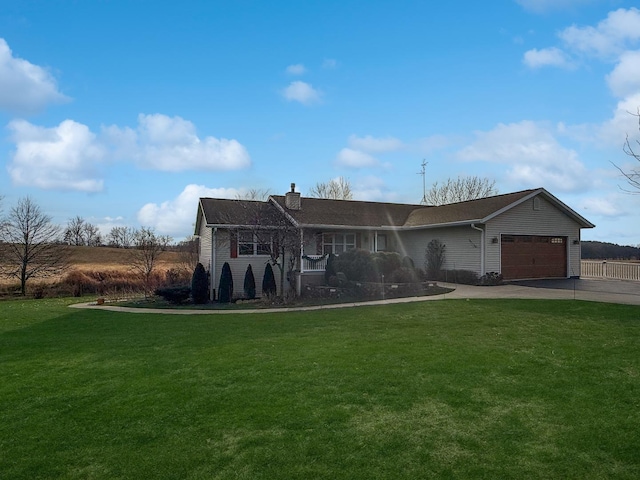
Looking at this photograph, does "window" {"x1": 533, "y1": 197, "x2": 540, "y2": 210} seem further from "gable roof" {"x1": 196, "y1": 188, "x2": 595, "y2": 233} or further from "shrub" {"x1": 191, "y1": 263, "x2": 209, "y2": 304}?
"shrub" {"x1": 191, "y1": 263, "x2": 209, "y2": 304}

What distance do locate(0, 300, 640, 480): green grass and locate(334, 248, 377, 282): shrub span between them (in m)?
8.56

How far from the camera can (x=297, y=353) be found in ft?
25.8

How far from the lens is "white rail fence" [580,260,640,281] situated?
22.9m

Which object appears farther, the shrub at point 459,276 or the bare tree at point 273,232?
the shrub at point 459,276

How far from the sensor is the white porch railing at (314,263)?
67.0ft

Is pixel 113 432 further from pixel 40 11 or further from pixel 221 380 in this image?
pixel 40 11

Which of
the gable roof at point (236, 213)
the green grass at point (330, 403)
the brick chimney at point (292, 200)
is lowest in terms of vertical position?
the green grass at point (330, 403)

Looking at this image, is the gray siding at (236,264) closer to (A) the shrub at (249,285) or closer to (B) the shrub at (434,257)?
(A) the shrub at (249,285)

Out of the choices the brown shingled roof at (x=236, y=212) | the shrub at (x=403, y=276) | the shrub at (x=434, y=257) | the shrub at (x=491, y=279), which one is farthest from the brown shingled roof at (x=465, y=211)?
the brown shingled roof at (x=236, y=212)

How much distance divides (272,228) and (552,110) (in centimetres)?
1058

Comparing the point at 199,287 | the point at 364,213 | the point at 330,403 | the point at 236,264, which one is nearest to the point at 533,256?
the point at 364,213

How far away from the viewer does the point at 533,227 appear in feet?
70.3

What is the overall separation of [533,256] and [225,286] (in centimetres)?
1454

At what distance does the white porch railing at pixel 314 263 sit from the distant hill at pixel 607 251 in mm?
23307
